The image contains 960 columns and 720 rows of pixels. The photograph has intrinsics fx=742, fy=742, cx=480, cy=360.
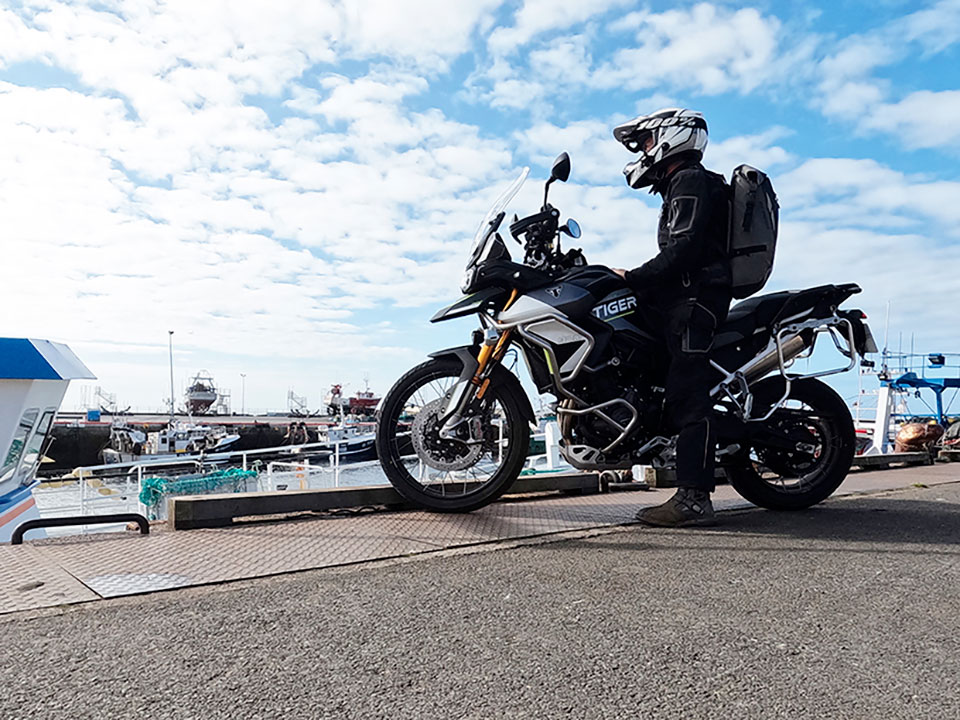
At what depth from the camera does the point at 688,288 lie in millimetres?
3893

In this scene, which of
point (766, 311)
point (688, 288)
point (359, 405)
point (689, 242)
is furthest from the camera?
point (359, 405)

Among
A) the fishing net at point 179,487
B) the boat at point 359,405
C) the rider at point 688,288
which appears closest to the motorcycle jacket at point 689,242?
the rider at point 688,288

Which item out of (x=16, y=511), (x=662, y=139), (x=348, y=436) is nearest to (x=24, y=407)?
(x=16, y=511)

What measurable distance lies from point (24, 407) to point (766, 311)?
376 inches

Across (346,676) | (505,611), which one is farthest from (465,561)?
(346,676)

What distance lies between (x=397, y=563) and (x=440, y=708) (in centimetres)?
132

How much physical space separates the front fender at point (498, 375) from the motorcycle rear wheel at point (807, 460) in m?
1.32

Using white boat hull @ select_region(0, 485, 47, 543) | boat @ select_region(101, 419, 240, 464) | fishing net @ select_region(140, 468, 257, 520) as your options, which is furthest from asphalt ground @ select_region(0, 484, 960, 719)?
boat @ select_region(101, 419, 240, 464)

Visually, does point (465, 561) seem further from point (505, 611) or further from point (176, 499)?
point (176, 499)

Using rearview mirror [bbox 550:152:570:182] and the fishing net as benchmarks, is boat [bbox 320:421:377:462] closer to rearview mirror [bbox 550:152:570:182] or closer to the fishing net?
the fishing net

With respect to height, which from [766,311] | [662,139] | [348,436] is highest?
[662,139]

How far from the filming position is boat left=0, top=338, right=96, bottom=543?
9664 mm

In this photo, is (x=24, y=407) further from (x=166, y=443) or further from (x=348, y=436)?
(x=166, y=443)

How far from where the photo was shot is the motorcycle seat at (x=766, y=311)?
4.09 metres
